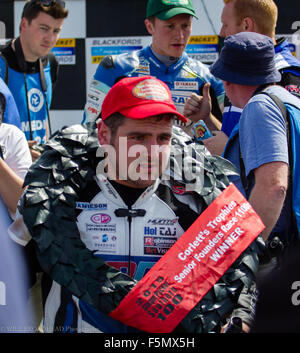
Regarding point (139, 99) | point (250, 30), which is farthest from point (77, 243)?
point (250, 30)

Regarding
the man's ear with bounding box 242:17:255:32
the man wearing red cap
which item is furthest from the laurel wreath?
the man's ear with bounding box 242:17:255:32

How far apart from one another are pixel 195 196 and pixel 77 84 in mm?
2805

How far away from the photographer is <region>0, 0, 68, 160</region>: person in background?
3.57m

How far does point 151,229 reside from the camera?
5.51 ft

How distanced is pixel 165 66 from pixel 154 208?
1641 mm

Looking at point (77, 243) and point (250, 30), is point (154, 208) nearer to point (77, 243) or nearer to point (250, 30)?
point (77, 243)

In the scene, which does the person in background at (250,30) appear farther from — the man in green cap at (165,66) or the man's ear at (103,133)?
the man's ear at (103,133)

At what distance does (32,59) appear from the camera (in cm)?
368

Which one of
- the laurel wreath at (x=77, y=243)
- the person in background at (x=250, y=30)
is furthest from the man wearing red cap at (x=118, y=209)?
the person in background at (x=250, y=30)

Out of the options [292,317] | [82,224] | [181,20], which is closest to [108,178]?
[82,224]

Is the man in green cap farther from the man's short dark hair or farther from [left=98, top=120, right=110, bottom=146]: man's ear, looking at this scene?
[left=98, top=120, right=110, bottom=146]: man's ear

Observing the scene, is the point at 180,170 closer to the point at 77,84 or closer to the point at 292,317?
the point at 292,317

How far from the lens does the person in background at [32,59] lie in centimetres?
357

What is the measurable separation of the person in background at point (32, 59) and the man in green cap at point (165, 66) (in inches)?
A: 26.6
